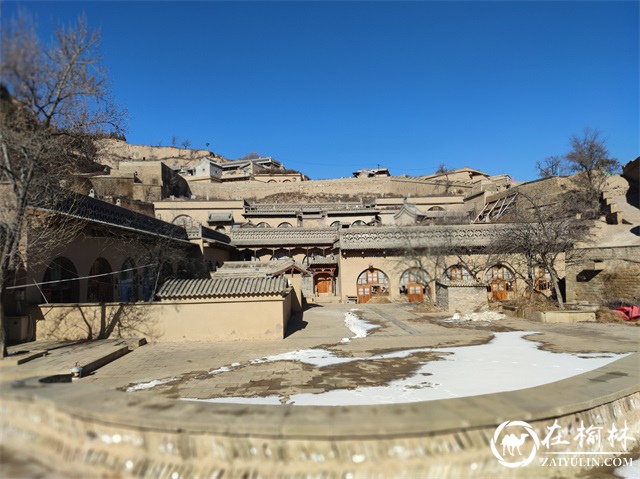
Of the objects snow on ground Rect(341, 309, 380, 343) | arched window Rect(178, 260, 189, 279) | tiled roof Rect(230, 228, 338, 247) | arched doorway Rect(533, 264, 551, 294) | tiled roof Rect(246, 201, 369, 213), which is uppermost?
tiled roof Rect(246, 201, 369, 213)

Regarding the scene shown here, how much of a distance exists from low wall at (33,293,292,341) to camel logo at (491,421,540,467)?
9828 millimetres

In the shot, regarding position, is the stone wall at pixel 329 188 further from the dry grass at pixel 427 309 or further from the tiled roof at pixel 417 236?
the dry grass at pixel 427 309

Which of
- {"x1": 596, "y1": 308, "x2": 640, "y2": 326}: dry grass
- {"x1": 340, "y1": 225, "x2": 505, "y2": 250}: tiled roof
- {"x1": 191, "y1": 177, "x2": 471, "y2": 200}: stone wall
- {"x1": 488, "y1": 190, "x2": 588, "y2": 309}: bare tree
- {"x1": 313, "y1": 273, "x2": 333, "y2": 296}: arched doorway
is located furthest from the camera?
{"x1": 191, "y1": 177, "x2": 471, "y2": 200}: stone wall

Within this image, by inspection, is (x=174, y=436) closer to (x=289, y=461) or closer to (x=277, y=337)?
(x=289, y=461)

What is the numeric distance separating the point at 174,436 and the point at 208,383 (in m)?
5.23

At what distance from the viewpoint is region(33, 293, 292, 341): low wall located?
11.3 meters

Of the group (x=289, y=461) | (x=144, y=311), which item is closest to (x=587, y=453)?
(x=289, y=461)

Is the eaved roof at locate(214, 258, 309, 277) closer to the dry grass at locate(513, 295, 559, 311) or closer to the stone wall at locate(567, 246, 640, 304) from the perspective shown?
the dry grass at locate(513, 295, 559, 311)

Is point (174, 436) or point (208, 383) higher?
point (174, 436)

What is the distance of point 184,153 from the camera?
72875 mm

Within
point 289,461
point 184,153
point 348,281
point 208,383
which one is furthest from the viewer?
point 184,153

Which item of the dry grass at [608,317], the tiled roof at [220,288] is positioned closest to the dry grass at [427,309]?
the dry grass at [608,317]

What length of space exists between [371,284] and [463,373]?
1864cm

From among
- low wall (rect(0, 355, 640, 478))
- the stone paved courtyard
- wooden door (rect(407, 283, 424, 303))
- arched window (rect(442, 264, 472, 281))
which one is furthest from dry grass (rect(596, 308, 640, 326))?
low wall (rect(0, 355, 640, 478))
